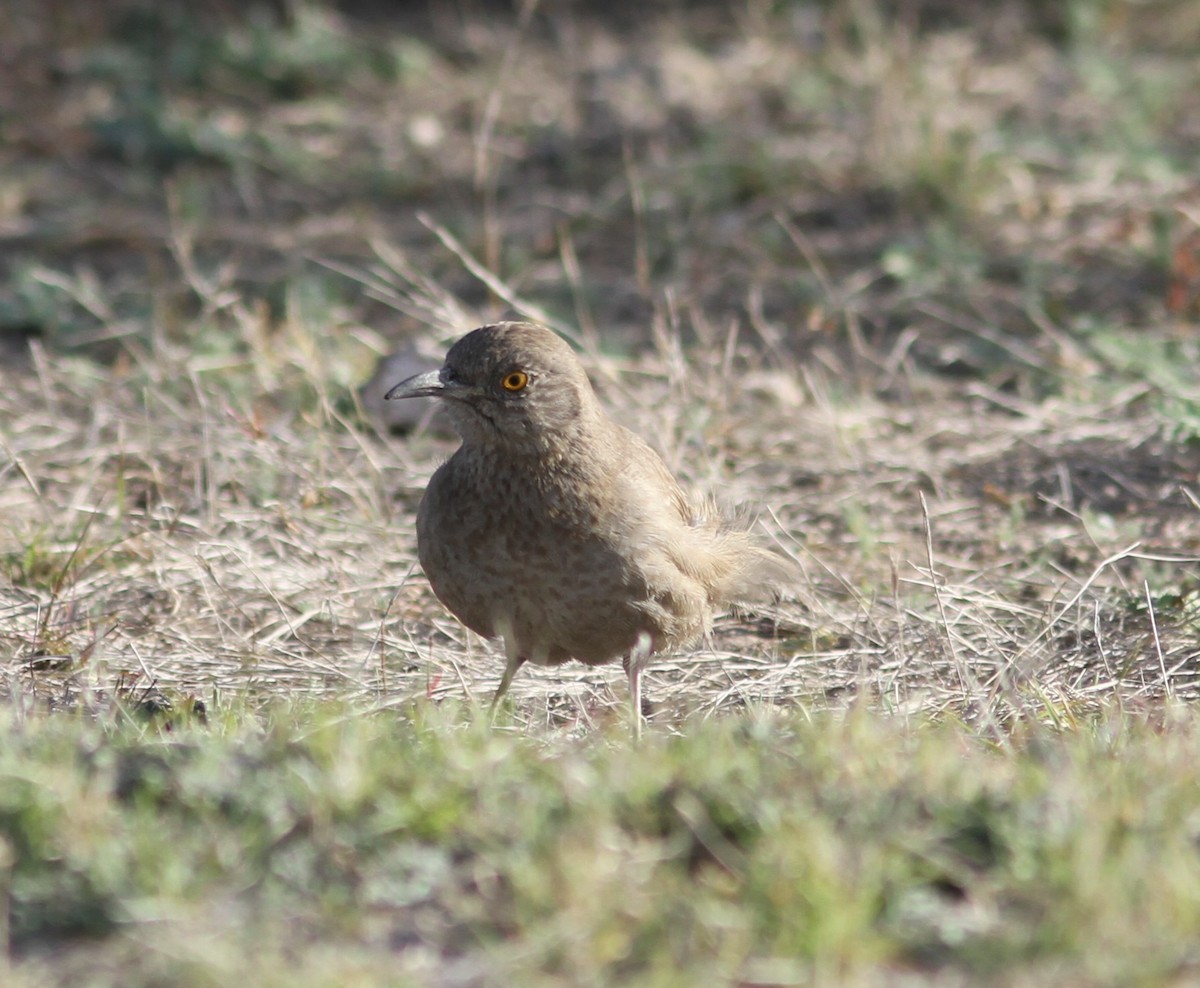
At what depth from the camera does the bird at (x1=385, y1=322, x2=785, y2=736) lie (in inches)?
199

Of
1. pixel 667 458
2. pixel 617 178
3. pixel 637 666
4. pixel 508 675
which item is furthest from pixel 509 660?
pixel 617 178

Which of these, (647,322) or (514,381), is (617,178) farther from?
(514,381)

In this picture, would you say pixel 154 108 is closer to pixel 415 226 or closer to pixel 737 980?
pixel 415 226

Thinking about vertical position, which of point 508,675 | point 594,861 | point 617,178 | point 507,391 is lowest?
point 508,675

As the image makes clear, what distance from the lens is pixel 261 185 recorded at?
10359 millimetres

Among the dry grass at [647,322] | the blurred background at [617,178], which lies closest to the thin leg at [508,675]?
the dry grass at [647,322]

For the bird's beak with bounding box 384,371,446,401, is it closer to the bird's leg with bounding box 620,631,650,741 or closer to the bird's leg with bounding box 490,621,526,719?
the bird's leg with bounding box 490,621,526,719

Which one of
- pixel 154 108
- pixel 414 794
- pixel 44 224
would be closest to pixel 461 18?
pixel 154 108

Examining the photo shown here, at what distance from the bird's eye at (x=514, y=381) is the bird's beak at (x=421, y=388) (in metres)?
0.19

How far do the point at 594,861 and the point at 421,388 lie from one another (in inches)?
87.3

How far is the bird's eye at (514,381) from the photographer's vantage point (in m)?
5.30

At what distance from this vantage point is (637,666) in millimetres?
5371

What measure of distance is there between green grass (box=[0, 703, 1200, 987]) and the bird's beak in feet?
4.70

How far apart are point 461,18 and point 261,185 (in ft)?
8.60
